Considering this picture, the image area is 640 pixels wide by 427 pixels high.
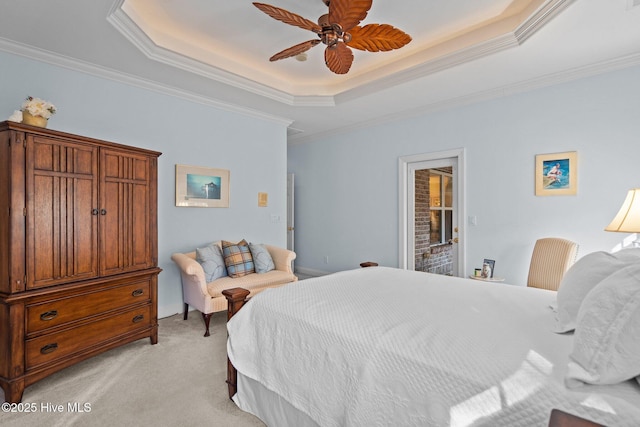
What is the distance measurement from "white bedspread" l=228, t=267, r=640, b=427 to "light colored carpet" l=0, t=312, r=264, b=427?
49 cm

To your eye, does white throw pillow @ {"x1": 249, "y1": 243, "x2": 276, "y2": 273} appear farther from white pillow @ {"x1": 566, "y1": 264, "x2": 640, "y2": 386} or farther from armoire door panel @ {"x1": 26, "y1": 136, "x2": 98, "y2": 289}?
white pillow @ {"x1": 566, "y1": 264, "x2": 640, "y2": 386}

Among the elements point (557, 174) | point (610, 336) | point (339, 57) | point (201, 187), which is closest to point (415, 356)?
point (610, 336)

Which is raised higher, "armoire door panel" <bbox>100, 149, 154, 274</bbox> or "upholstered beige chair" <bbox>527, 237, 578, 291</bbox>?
"armoire door panel" <bbox>100, 149, 154, 274</bbox>

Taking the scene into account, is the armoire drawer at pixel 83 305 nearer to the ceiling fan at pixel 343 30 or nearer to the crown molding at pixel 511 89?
the ceiling fan at pixel 343 30

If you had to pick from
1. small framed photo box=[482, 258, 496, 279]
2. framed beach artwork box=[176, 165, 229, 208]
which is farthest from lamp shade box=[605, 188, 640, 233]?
framed beach artwork box=[176, 165, 229, 208]

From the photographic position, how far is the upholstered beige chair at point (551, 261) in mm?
2889

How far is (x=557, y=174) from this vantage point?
330cm

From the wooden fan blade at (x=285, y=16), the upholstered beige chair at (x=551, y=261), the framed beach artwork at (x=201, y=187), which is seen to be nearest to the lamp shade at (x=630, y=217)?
the upholstered beige chair at (x=551, y=261)

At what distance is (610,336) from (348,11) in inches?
82.1

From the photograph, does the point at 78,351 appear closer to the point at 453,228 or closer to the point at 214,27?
the point at 214,27

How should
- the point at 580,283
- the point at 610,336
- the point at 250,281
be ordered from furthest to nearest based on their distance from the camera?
the point at 250,281 → the point at 580,283 → the point at 610,336

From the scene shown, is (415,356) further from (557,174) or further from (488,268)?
(557,174)

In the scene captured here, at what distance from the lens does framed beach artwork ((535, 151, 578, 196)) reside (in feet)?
10.5

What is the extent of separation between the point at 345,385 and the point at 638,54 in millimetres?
3756
